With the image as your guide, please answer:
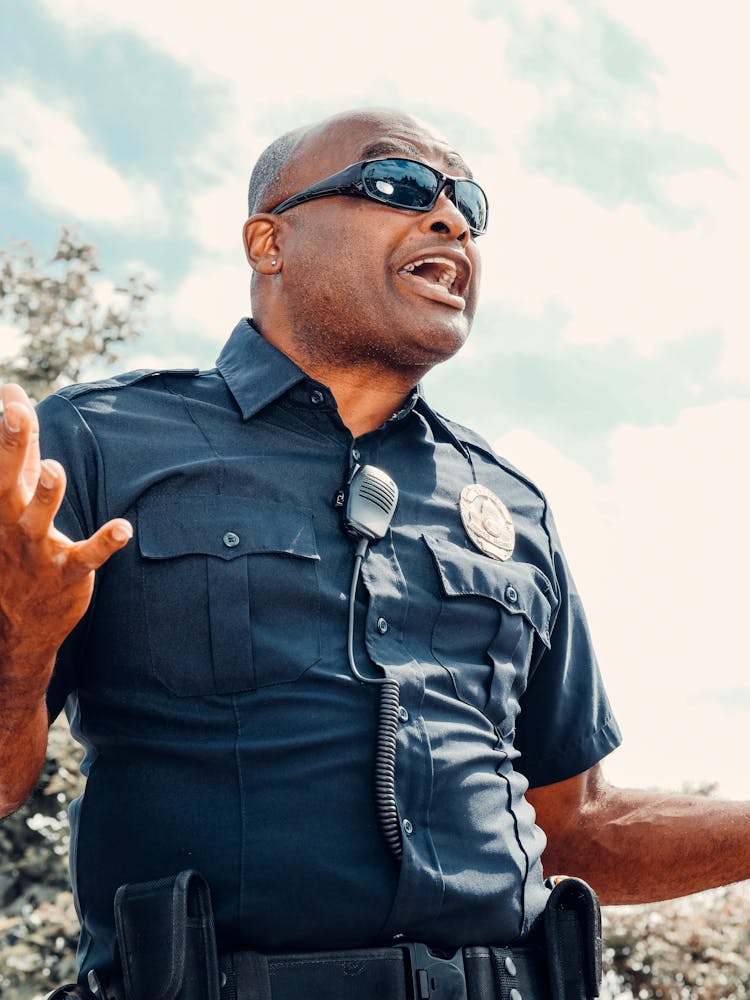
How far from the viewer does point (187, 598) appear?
246 cm

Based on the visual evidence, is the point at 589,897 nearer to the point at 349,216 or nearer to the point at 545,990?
the point at 545,990

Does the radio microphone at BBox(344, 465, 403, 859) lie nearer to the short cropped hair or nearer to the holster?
the holster

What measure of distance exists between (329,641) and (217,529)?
0.32 metres

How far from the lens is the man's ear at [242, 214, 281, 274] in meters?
3.38

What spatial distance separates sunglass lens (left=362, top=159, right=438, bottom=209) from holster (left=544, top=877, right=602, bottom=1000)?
1687 millimetres

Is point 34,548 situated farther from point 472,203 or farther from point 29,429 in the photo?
A: point 472,203

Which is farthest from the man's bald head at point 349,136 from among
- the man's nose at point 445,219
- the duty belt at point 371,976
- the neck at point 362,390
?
the duty belt at point 371,976

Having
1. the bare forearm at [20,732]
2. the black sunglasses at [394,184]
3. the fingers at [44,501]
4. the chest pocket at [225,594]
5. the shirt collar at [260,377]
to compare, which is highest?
the black sunglasses at [394,184]

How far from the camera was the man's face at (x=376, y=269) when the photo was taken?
10.1 feet

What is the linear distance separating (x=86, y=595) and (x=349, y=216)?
1503 mm

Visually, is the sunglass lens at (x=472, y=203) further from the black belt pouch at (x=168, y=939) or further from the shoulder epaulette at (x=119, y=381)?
the black belt pouch at (x=168, y=939)

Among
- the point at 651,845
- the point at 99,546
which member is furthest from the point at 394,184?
the point at 651,845

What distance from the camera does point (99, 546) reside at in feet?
6.33

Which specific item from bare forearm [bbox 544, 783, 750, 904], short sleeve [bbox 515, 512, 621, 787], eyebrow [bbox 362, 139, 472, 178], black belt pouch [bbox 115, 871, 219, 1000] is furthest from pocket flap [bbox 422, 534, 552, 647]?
eyebrow [bbox 362, 139, 472, 178]
